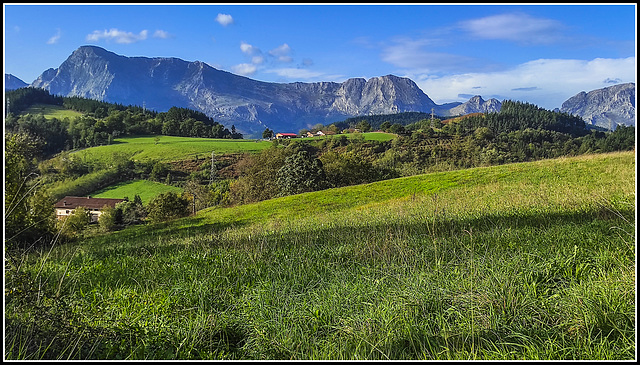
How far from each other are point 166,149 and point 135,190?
18636 millimetres

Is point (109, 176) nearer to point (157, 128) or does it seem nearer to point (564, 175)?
point (157, 128)

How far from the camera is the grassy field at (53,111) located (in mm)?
98500

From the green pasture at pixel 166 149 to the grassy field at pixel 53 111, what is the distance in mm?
23445

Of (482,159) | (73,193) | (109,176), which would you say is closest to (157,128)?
(109,176)

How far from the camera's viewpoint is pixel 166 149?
273 ft

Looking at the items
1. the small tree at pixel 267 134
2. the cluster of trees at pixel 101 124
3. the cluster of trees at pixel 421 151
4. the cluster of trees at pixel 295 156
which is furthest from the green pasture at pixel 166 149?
the cluster of trees at pixel 421 151

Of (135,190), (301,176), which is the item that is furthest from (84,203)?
(301,176)

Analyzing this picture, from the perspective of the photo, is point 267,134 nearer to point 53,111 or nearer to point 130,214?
point 130,214

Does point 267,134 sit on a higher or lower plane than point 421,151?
higher

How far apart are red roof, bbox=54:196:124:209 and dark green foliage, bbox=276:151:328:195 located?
27333 millimetres

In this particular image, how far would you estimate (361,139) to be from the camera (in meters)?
76.3

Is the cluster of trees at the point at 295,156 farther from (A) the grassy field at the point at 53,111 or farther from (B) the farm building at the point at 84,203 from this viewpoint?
(A) the grassy field at the point at 53,111

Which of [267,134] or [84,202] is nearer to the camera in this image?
[84,202]

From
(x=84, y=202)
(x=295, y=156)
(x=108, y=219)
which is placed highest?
(x=295, y=156)
